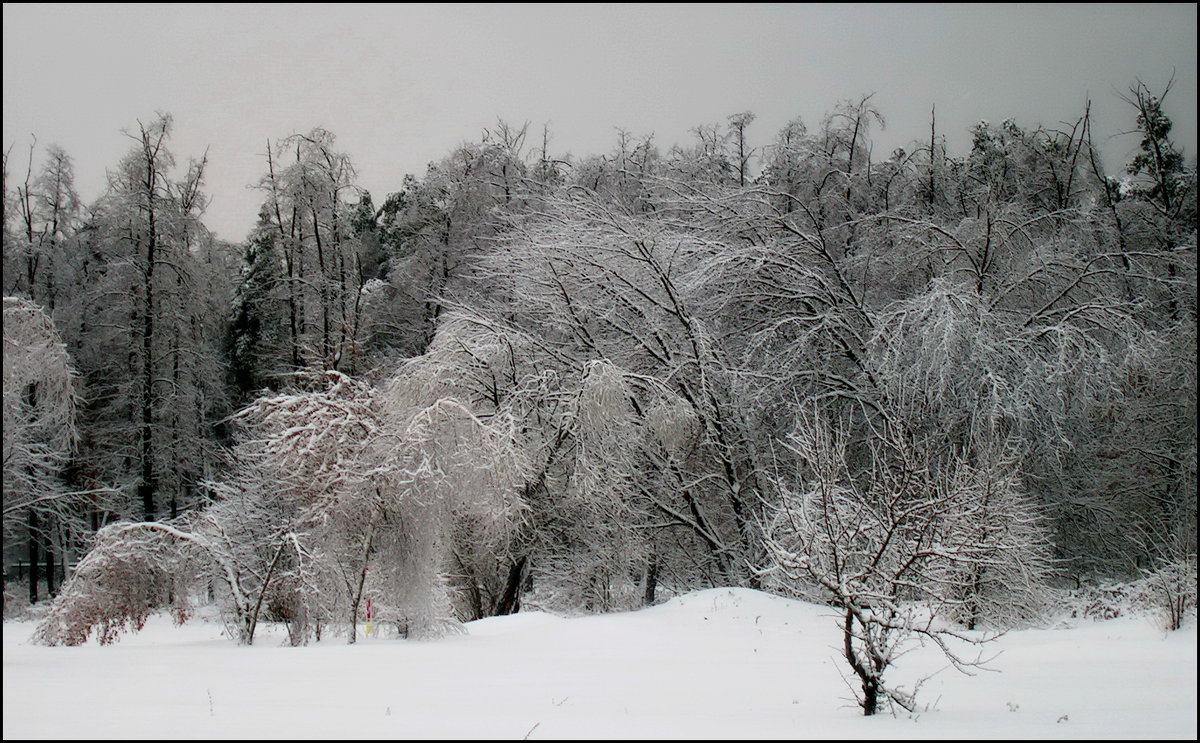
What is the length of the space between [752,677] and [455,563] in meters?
7.98

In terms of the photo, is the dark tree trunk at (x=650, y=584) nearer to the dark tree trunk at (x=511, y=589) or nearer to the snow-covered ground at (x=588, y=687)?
the dark tree trunk at (x=511, y=589)

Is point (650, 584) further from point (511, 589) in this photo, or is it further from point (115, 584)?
point (115, 584)

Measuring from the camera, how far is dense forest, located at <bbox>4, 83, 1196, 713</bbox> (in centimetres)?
1198

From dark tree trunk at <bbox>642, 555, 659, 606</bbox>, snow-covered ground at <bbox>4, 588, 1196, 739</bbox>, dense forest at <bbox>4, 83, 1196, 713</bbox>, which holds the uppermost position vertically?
dense forest at <bbox>4, 83, 1196, 713</bbox>

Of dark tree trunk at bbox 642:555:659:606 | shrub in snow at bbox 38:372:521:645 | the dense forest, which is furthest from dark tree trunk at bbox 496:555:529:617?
dark tree trunk at bbox 642:555:659:606

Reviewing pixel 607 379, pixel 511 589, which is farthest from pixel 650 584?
pixel 607 379

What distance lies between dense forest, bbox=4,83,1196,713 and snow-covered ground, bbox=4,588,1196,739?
1.05 meters

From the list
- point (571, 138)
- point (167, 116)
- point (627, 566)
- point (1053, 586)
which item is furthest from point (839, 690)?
point (571, 138)

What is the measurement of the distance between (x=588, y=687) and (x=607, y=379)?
818 centimetres

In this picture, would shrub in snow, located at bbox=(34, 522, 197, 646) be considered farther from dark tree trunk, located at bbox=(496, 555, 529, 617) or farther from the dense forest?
dark tree trunk, located at bbox=(496, 555, 529, 617)

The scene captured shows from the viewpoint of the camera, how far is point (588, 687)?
822 cm

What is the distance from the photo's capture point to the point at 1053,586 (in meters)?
14.8

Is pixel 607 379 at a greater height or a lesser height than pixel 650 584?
greater

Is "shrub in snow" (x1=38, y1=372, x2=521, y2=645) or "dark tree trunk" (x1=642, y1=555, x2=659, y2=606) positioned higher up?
"shrub in snow" (x1=38, y1=372, x2=521, y2=645)
